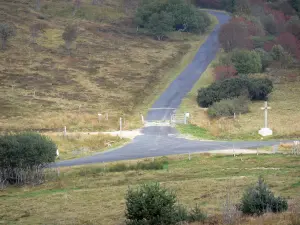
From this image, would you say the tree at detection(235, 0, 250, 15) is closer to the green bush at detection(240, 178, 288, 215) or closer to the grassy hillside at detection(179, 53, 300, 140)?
the grassy hillside at detection(179, 53, 300, 140)

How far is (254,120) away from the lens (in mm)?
52156

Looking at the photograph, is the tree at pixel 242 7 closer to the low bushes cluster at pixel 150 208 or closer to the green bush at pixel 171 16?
the green bush at pixel 171 16

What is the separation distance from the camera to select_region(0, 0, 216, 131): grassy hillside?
5553cm

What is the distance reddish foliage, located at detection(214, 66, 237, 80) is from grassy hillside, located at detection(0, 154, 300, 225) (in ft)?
93.2

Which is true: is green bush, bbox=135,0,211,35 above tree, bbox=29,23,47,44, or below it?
above

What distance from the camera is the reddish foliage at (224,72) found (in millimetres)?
68938

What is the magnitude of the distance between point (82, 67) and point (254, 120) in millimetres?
27232

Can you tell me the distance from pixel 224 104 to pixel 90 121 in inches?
451

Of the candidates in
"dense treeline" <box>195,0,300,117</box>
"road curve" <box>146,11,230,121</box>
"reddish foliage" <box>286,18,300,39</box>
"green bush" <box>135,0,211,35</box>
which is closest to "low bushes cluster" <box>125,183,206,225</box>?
"dense treeline" <box>195,0,300,117</box>

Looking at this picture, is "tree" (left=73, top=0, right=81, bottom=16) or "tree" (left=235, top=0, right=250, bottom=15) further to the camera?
"tree" (left=235, top=0, right=250, bottom=15)

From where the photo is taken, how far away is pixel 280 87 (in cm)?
6650

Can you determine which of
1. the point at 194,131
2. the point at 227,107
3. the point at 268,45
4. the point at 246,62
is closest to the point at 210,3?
the point at 268,45

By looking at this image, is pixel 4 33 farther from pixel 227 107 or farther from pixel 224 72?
A: pixel 227 107

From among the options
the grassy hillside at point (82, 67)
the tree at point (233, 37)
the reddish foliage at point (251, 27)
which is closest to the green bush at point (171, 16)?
the grassy hillside at point (82, 67)
